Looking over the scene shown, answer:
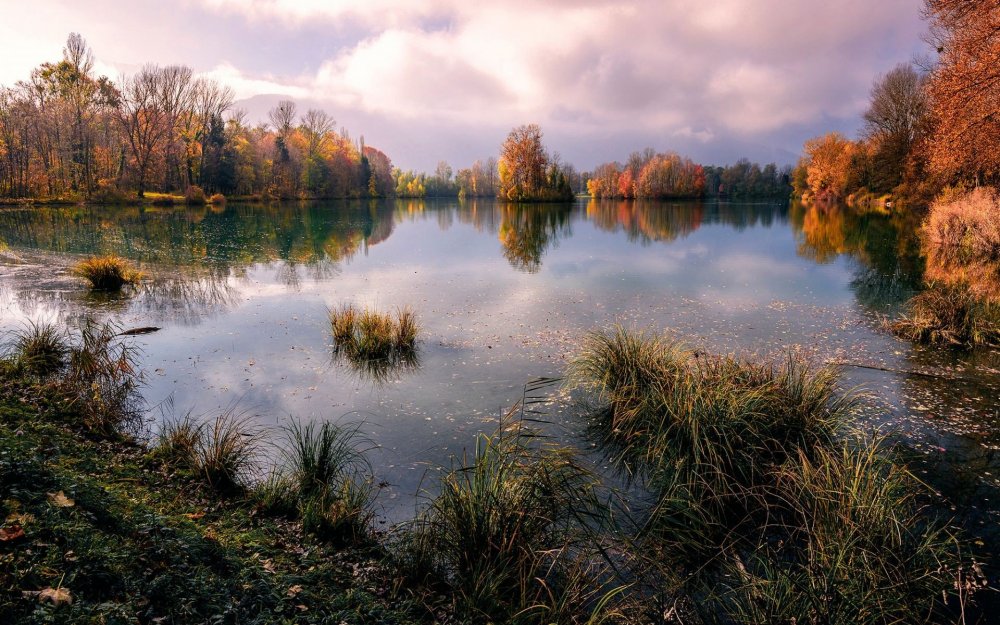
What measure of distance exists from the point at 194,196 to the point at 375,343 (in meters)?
59.5

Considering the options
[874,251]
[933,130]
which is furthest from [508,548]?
[933,130]

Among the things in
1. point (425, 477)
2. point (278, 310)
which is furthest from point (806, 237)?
point (425, 477)

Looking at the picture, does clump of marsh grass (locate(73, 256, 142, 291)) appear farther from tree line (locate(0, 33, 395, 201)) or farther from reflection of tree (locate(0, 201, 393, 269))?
tree line (locate(0, 33, 395, 201))

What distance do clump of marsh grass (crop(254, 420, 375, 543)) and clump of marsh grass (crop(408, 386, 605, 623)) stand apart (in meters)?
0.76

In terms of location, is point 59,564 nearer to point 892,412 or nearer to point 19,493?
point 19,493

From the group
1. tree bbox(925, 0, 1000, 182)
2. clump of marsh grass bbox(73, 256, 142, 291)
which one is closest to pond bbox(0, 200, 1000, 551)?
clump of marsh grass bbox(73, 256, 142, 291)

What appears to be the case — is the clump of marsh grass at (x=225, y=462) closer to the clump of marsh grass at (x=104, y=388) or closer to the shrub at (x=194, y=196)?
the clump of marsh grass at (x=104, y=388)

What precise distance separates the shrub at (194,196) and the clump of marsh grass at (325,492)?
2469 inches

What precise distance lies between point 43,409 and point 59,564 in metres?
4.76

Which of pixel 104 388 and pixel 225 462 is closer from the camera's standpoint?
pixel 225 462

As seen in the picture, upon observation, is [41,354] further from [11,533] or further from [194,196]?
[194,196]

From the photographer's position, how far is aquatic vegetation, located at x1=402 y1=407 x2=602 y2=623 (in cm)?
400

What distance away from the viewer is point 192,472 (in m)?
5.79

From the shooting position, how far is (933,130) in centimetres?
3422
